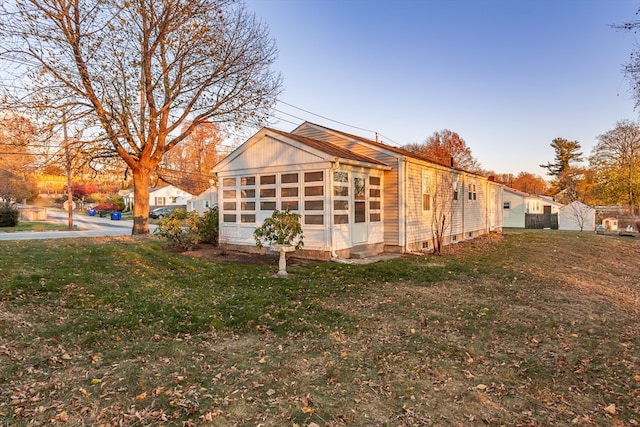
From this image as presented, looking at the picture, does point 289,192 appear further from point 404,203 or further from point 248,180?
point 404,203

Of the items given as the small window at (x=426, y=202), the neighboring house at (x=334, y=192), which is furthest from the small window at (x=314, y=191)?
the small window at (x=426, y=202)

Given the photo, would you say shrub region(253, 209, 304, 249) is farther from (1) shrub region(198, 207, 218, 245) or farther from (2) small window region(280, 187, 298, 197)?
(1) shrub region(198, 207, 218, 245)

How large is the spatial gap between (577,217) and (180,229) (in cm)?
3241

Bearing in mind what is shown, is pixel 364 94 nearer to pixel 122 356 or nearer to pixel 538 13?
pixel 538 13

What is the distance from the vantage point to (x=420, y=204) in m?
13.1

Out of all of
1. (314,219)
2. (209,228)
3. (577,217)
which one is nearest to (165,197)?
(209,228)

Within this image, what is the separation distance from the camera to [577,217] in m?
30.5

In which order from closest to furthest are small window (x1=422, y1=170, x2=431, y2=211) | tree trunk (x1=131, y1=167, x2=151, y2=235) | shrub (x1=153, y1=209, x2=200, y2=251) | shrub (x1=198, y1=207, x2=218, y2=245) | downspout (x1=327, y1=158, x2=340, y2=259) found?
downspout (x1=327, y1=158, x2=340, y2=259)
shrub (x1=153, y1=209, x2=200, y2=251)
shrub (x1=198, y1=207, x2=218, y2=245)
small window (x1=422, y1=170, x2=431, y2=211)
tree trunk (x1=131, y1=167, x2=151, y2=235)

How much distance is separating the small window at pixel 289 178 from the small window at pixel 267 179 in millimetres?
334

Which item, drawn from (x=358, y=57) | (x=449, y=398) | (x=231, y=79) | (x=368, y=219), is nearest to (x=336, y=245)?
(x=368, y=219)

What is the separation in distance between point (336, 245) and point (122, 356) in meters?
6.65

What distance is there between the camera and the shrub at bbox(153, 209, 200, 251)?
1133cm

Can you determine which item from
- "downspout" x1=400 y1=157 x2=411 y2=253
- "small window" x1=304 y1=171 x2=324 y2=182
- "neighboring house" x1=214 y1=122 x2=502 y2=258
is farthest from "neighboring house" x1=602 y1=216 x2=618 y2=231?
"small window" x1=304 y1=171 x2=324 y2=182

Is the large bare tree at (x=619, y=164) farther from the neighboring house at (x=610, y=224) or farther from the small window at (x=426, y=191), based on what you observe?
the small window at (x=426, y=191)
